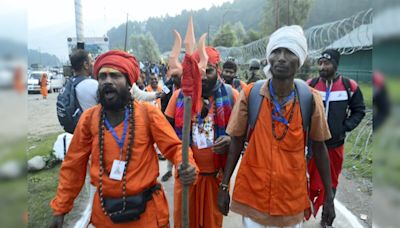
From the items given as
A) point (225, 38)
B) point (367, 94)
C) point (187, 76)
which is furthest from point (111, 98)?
point (225, 38)

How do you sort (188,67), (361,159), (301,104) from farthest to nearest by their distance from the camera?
1. (361,159)
2. (301,104)
3. (188,67)

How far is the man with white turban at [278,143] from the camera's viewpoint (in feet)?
7.91

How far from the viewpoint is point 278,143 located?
241 centimetres

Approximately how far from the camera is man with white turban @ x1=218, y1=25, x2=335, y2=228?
7.91 ft

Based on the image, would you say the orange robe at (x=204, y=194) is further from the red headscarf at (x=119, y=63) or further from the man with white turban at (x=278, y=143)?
the red headscarf at (x=119, y=63)

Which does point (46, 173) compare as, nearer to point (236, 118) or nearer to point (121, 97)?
point (121, 97)

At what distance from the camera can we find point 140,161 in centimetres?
244

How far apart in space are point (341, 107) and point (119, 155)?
2682 millimetres

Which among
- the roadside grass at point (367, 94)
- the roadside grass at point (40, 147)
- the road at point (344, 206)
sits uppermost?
the roadside grass at point (367, 94)

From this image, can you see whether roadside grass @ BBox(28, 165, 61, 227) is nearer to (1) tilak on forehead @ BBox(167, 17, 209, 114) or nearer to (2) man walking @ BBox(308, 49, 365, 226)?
(1) tilak on forehead @ BBox(167, 17, 209, 114)

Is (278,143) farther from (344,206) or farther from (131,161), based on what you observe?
(344,206)

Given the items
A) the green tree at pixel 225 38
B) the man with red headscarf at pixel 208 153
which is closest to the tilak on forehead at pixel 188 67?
the man with red headscarf at pixel 208 153

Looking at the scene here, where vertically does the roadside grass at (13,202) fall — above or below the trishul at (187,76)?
below

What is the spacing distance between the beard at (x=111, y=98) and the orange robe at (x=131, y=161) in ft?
0.33
